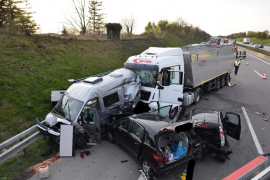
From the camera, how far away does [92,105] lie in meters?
7.18

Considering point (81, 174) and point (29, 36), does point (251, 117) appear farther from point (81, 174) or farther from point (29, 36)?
point (29, 36)

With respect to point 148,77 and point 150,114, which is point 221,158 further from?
point 148,77

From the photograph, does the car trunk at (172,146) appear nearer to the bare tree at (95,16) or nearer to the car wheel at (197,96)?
the car wheel at (197,96)

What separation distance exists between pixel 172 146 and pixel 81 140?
3183mm

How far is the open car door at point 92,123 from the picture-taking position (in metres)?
6.42

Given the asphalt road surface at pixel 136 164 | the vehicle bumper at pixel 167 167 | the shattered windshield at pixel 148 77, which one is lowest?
the asphalt road surface at pixel 136 164

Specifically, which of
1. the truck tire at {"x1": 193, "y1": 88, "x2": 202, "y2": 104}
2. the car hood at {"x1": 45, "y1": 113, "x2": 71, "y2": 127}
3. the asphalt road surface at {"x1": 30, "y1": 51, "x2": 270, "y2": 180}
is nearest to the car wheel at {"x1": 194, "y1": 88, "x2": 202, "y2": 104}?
the truck tire at {"x1": 193, "y1": 88, "x2": 202, "y2": 104}

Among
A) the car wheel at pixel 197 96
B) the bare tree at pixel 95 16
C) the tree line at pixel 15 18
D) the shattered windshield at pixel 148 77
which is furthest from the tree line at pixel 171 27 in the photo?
the shattered windshield at pixel 148 77

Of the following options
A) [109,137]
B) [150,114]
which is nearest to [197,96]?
[150,114]

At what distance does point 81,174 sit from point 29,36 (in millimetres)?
13296

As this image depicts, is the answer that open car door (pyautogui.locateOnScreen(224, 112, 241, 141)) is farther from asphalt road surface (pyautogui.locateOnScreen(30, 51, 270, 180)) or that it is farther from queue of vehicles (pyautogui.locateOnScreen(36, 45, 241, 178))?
asphalt road surface (pyautogui.locateOnScreen(30, 51, 270, 180))

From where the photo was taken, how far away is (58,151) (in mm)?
6668

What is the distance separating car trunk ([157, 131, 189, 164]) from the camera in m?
5.01

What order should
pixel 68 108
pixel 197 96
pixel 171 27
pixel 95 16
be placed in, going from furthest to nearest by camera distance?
pixel 171 27 → pixel 95 16 → pixel 197 96 → pixel 68 108
